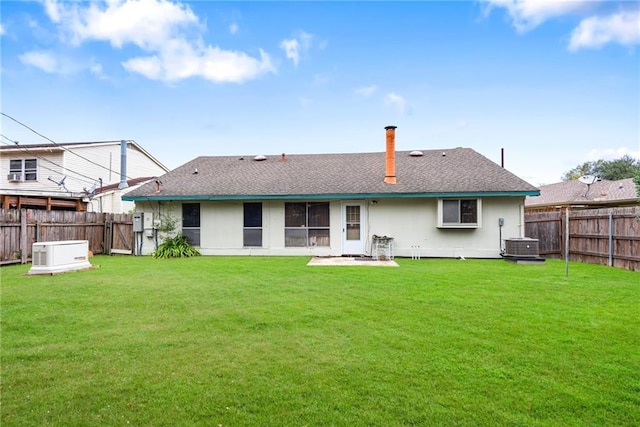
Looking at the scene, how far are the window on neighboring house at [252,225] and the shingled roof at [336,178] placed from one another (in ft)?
2.19

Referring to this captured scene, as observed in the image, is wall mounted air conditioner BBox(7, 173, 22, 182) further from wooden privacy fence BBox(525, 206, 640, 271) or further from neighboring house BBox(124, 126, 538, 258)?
wooden privacy fence BBox(525, 206, 640, 271)

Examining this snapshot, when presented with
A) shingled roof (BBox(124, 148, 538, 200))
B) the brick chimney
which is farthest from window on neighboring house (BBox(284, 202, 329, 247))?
the brick chimney

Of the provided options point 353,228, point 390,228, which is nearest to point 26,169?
point 353,228

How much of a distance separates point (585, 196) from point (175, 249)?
74.8 feet

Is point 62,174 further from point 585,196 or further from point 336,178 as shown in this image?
point 585,196

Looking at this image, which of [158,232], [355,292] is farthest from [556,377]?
[158,232]

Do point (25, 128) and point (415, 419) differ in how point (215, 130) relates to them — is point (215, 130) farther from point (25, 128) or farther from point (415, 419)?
point (415, 419)

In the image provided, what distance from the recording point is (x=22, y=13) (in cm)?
1226

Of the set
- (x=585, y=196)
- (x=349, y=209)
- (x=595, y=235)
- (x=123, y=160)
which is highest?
(x=123, y=160)

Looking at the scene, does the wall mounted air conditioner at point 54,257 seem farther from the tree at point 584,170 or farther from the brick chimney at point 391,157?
the tree at point 584,170

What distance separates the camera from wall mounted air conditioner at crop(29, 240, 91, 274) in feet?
28.1

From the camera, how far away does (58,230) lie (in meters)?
12.3

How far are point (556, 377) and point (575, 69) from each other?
14164 millimetres

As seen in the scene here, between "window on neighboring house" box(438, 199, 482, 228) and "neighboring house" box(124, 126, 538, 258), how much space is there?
1.3 inches
